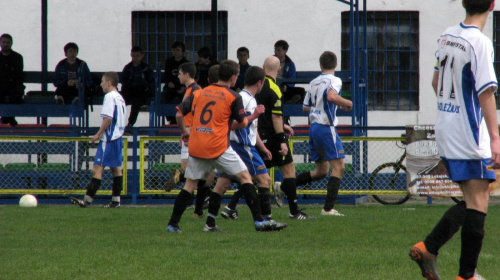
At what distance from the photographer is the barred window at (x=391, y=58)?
20.2m

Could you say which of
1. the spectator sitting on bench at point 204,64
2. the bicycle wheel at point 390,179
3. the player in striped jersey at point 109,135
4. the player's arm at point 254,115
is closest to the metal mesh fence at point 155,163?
the player in striped jersey at point 109,135

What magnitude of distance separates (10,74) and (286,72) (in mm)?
5444

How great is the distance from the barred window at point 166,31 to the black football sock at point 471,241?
15234 millimetres

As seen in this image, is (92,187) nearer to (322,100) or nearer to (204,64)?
(204,64)

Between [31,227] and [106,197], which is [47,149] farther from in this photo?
[31,227]

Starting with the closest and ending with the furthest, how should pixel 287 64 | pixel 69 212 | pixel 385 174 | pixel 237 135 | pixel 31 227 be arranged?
pixel 237 135
pixel 31 227
pixel 69 212
pixel 385 174
pixel 287 64

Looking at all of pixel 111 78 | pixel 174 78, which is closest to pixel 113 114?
pixel 111 78

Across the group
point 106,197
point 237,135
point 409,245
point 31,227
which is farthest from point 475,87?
point 106,197

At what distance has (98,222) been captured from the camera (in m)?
10.8

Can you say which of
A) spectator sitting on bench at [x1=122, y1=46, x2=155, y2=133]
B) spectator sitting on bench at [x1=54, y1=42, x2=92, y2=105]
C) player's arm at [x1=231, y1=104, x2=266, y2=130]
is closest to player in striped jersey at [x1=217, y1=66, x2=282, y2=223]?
player's arm at [x1=231, y1=104, x2=266, y2=130]

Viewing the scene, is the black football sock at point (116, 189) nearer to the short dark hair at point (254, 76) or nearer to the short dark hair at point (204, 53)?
the short dark hair at point (204, 53)

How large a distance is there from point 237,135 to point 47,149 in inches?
241

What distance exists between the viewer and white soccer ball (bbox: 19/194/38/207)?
547 inches

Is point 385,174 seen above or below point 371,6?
below
